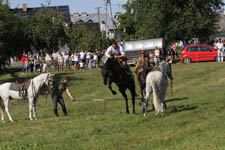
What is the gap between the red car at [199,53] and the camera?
42250 millimetres

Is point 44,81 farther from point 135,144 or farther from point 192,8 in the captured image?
point 192,8

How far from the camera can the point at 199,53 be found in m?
42.8

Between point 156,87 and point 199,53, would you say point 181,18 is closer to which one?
point 199,53

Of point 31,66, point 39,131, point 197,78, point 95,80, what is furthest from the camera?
point 31,66

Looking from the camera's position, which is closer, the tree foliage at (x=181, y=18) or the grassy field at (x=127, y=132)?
the grassy field at (x=127, y=132)

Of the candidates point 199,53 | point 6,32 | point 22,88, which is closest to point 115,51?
point 22,88

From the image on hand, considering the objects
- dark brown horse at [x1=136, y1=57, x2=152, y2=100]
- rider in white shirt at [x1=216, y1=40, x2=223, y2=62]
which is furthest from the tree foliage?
dark brown horse at [x1=136, y1=57, x2=152, y2=100]

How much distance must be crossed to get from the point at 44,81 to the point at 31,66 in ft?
96.2

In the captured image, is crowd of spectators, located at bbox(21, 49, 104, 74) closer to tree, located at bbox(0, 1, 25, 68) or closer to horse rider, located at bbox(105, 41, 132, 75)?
tree, located at bbox(0, 1, 25, 68)

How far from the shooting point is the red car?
42.2 meters

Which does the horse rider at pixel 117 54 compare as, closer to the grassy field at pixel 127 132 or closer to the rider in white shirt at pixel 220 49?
the grassy field at pixel 127 132

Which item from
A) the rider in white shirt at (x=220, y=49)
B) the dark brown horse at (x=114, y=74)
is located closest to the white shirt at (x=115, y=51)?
the dark brown horse at (x=114, y=74)

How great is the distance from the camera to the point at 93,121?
13.9 m

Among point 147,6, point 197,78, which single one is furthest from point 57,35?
point 197,78
